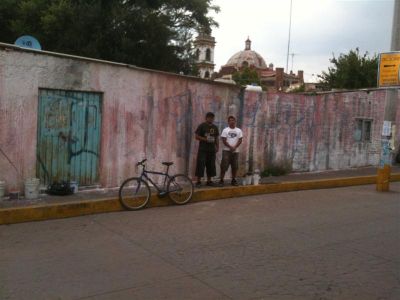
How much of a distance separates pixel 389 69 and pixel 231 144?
14.1 ft

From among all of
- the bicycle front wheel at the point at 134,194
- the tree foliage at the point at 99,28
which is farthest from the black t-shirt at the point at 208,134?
the tree foliage at the point at 99,28

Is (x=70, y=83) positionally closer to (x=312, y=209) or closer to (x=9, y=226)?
(x=9, y=226)

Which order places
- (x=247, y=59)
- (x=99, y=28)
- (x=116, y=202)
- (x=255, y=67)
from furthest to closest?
(x=247, y=59), (x=255, y=67), (x=99, y=28), (x=116, y=202)

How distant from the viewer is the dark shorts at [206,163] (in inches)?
417

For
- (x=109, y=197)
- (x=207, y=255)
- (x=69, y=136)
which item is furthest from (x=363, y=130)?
(x=207, y=255)

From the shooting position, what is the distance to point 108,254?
5.84 m

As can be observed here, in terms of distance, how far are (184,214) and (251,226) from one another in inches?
57.2

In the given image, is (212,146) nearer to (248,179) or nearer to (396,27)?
(248,179)

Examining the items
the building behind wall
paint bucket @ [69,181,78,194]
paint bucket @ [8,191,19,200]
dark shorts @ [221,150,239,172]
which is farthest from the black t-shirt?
the building behind wall

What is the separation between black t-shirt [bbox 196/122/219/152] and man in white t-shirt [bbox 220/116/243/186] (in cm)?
39

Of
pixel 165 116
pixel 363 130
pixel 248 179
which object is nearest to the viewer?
pixel 165 116

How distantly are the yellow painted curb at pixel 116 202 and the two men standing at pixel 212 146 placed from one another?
607 mm

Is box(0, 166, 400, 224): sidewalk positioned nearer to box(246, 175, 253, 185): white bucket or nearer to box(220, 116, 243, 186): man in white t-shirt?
box(246, 175, 253, 185): white bucket

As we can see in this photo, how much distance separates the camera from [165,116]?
10.5 m
